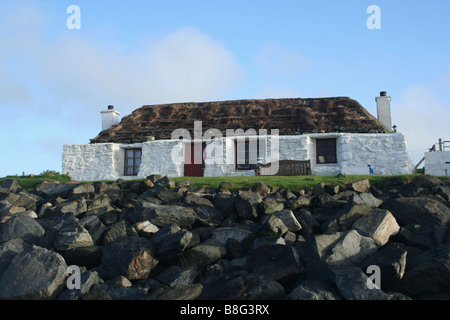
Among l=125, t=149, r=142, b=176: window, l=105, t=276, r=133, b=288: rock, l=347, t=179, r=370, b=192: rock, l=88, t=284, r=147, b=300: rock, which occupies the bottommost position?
l=88, t=284, r=147, b=300: rock

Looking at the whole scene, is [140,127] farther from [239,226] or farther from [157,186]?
[239,226]

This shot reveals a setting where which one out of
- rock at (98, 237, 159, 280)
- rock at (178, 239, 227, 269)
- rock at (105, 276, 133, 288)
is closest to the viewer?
rock at (105, 276, 133, 288)

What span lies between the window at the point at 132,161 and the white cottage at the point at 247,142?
54mm

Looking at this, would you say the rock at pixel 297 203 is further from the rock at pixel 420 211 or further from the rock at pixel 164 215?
the rock at pixel 164 215

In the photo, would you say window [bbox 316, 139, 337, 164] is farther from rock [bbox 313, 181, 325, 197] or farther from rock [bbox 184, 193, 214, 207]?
rock [bbox 184, 193, 214, 207]

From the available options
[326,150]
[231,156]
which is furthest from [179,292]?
[326,150]

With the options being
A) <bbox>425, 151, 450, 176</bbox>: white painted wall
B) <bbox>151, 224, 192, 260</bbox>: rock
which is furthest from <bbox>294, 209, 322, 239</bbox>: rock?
<bbox>425, 151, 450, 176</bbox>: white painted wall

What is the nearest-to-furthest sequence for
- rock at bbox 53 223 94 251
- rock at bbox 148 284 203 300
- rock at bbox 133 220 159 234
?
rock at bbox 148 284 203 300, rock at bbox 53 223 94 251, rock at bbox 133 220 159 234

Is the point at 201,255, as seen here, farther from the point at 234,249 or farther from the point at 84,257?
the point at 84,257

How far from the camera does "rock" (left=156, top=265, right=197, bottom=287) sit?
6.80 metres

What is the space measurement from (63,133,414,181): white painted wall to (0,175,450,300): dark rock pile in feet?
23.9

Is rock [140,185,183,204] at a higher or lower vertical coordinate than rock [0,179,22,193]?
lower

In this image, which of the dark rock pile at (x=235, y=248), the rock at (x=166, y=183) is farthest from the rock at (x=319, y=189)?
the rock at (x=166, y=183)

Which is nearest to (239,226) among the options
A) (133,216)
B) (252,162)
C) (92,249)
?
(133,216)
